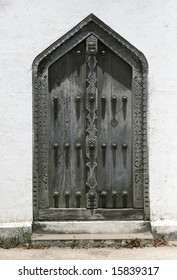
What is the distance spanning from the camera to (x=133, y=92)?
556 centimetres

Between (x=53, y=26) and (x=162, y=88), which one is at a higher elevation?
(x=53, y=26)

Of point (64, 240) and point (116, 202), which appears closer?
point (64, 240)

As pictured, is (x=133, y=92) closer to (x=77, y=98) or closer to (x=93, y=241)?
(x=77, y=98)

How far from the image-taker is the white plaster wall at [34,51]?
545cm

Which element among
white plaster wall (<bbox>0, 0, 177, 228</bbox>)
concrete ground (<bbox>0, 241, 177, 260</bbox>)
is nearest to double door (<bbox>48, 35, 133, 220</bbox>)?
white plaster wall (<bbox>0, 0, 177, 228</bbox>)

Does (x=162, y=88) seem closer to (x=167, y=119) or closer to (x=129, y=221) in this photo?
(x=167, y=119)

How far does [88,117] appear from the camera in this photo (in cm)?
555

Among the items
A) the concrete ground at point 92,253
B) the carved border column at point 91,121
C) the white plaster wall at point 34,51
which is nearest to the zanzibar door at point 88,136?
the carved border column at point 91,121

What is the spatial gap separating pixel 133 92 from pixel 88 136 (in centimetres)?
64

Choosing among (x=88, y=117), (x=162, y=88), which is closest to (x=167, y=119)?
(x=162, y=88)

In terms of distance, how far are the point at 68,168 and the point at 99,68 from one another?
1.06 metres

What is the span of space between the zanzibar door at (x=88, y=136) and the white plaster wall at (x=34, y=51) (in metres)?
0.24

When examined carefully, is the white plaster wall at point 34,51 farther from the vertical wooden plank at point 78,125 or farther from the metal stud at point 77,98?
the metal stud at point 77,98

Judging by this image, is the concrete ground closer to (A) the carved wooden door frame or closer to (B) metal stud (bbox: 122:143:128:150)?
(A) the carved wooden door frame
